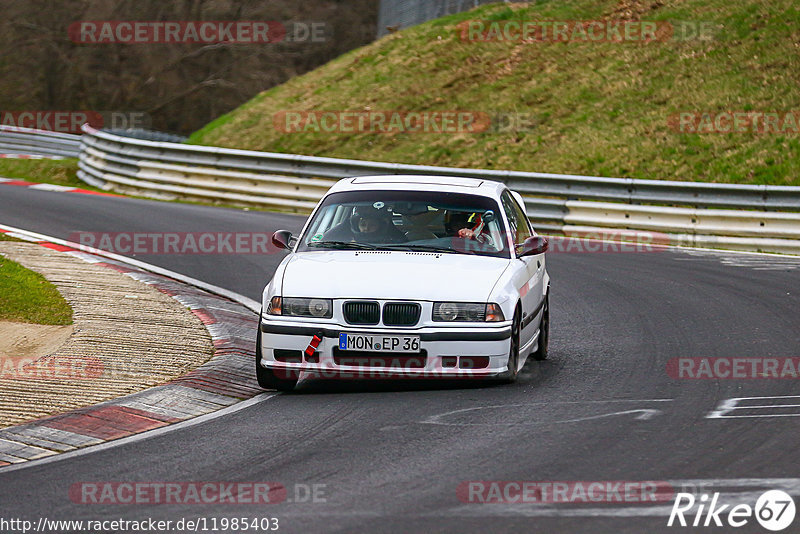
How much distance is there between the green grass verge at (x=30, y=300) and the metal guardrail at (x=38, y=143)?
23932 mm

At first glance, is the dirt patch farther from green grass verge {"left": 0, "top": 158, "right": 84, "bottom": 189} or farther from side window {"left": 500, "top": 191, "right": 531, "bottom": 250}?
green grass verge {"left": 0, "top": 158, "right": 84, "bottom": 189}

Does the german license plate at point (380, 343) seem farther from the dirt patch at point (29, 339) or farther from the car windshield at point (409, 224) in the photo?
the dirt patch at point (29, 339)

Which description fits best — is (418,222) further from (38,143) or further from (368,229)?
(38,143)

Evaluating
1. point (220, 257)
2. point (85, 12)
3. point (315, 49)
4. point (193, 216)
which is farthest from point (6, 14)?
point (220, 257)

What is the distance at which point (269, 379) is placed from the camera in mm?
8688

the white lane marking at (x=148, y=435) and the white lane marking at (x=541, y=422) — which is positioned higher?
the white lane marking at (x=541, y=422)

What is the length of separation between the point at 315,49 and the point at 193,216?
37.4m

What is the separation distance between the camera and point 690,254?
1764 cm

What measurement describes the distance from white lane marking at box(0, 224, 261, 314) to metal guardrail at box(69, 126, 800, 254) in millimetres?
6796

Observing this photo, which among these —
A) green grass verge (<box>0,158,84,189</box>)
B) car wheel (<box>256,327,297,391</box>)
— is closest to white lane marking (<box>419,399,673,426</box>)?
car wheel (<box>256,327,297,391</box>)

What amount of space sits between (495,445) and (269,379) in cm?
231

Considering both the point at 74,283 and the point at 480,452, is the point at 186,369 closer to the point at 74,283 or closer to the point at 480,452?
the point at 480,452

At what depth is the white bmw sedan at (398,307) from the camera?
27.5 ft

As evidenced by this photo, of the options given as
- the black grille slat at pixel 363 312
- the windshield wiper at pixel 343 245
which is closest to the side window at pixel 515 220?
the windshield wiper at pixel 343 245
